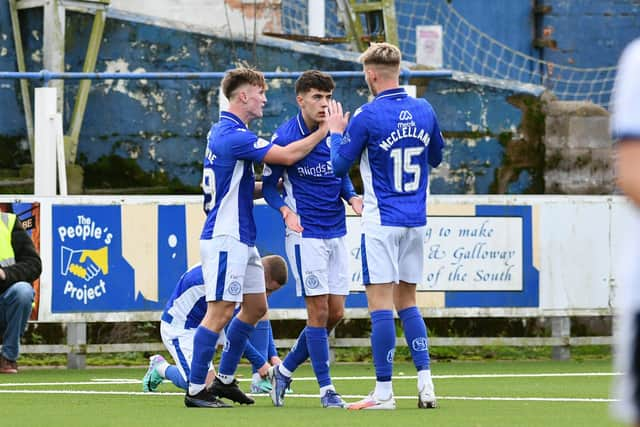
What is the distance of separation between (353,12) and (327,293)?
9164 mm

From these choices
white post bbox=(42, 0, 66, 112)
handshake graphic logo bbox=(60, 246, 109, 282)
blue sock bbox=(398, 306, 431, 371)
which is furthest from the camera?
white post bbox=(42, 0, 66, 112)

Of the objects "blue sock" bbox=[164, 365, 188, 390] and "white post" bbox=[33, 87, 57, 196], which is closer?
"blue sock" bbox=[164, 365, 188, 390]

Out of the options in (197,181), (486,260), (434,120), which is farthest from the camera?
(197,181)

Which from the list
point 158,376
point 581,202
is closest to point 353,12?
point 581,202

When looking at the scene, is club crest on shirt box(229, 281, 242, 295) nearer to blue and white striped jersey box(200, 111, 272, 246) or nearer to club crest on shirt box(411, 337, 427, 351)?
blue and white striped jersey box(200, 111, 272, 246)

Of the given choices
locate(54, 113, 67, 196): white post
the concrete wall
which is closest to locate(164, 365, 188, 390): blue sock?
locate(54, 113, 67, 196): white post

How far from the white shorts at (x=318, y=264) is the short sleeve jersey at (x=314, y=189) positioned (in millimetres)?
56

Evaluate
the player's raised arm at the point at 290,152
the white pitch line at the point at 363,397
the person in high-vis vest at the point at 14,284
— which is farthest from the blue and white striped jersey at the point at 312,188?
the person in high-vis vest at the point at 14,284

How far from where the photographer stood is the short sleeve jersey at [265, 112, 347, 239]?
8602mm

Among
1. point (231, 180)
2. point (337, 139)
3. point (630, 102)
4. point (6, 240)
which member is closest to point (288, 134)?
point (231, 180)

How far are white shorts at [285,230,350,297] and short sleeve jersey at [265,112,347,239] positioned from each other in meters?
0.06

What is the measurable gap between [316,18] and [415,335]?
11.6 meters

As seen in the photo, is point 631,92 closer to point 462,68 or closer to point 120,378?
point 120,378

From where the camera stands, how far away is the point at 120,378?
1151 cm
